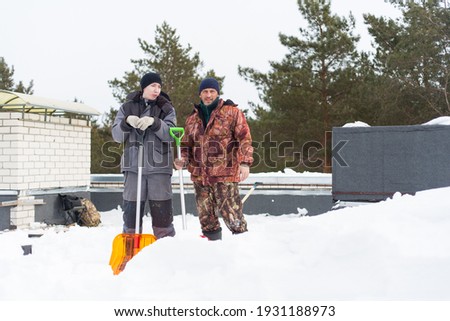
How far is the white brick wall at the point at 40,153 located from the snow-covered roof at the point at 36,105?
189 millimetres

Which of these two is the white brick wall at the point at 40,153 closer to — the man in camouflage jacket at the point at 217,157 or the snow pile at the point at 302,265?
the man in camouflage jacket at the point at 217,157

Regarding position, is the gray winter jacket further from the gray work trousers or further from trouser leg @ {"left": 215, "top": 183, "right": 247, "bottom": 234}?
trouser leg @ {"left": 215, "top": 183, "right": 247, "bottom": 234}

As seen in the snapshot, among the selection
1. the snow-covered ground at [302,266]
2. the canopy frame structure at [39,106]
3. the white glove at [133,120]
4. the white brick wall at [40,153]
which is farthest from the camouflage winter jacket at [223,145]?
the canopy frame structure at [39,106]

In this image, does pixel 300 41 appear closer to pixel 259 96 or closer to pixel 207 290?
pixel 259 96

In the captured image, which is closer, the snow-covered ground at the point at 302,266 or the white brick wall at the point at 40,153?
the snow-covered ground at the point at 302,266

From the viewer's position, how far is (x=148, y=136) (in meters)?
4.83

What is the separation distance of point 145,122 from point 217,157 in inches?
27.2

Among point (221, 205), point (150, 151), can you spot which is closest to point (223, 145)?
point (221, 205)

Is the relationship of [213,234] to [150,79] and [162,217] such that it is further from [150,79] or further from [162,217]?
[150,79]

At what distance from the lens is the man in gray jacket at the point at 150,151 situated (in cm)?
479

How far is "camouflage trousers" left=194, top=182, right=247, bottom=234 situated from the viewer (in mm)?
4863

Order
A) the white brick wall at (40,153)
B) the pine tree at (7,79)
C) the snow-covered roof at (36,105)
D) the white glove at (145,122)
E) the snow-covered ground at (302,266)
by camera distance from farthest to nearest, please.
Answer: the pine tree at (7,79), the snow-covered roof at (36,105), the white brick wall at (40,153), the white glove at (145,122), the snow-covered ground at (302,266)

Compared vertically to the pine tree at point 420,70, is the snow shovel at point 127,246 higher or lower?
lower

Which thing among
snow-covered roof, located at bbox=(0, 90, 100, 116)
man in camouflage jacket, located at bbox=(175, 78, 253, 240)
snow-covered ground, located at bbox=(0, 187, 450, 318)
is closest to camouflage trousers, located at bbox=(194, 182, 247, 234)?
man in camouflage jacket, located at bbox=(175, 78, 253, 240)
